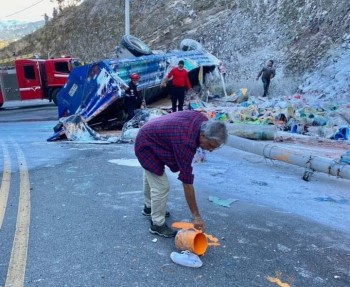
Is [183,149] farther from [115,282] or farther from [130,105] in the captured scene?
[130,105]

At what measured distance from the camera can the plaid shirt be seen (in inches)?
121

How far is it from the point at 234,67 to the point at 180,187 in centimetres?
1466

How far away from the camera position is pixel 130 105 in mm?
10875

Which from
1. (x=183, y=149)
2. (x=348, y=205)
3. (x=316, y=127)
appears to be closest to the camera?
(x=183, y=149)

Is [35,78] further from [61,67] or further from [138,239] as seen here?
[138,239]

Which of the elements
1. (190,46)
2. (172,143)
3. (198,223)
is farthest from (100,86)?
(198,223)

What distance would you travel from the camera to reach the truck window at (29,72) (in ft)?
62.2

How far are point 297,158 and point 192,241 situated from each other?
3146mm

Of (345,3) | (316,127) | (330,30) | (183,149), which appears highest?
(345,3)

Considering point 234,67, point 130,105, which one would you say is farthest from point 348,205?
point 234,67

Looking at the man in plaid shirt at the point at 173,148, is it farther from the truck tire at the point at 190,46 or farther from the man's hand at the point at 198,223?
the truck tire at the point at 190,46

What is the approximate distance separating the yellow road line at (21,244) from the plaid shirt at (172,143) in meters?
1.20

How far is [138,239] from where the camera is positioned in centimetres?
351

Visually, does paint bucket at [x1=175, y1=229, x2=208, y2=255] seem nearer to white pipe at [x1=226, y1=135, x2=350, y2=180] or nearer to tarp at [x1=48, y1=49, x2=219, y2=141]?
white pipe at [x1=226, y1=135, x2=350, y2=180]
